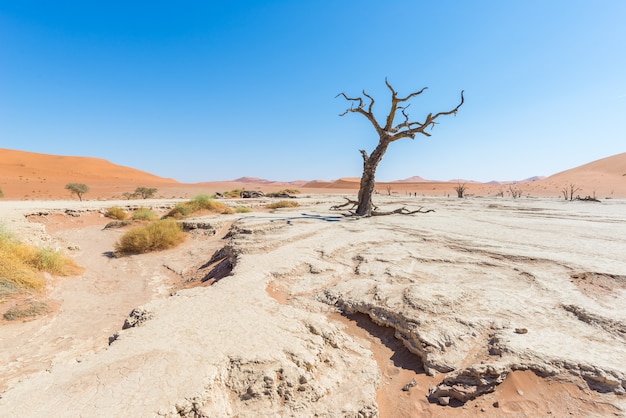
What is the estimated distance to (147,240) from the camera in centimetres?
765

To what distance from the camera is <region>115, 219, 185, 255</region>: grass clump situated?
7641 millimetres

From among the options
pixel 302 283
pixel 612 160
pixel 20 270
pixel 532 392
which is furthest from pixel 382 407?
pixel 612 160

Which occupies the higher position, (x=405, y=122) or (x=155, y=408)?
(x=405, y=122)

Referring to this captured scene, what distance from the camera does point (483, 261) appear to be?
456cm

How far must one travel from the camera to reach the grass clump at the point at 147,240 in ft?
25.1

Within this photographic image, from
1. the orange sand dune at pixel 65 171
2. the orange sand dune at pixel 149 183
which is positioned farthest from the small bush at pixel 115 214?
the orange sand dune at pixel 65 171

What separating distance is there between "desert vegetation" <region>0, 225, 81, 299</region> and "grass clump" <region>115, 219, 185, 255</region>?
132 cm

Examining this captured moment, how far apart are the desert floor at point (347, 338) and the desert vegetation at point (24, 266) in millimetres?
312

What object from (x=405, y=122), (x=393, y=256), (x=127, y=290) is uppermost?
(x=405, y=122)

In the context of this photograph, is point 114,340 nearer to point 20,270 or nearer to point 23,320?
point 23,320

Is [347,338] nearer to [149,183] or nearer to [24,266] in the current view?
[24,266]

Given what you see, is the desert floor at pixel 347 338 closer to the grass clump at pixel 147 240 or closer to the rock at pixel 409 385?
the rock at pixel 409 385

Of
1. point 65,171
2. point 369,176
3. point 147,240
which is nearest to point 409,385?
point 147,240

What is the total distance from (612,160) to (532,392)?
62336 millimetres
